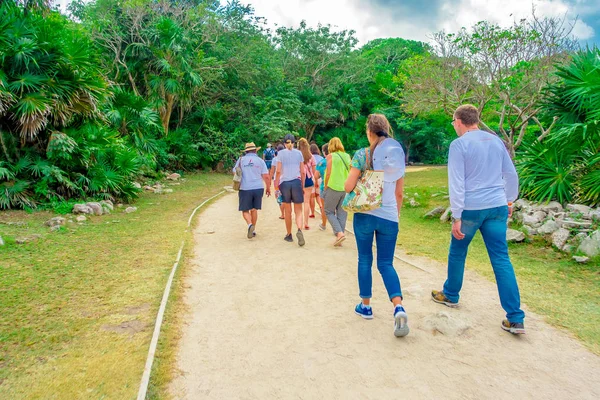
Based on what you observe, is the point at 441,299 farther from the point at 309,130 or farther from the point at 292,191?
the point at 309,130

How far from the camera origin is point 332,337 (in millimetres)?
3506

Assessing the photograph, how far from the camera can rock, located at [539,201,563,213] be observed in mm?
7508

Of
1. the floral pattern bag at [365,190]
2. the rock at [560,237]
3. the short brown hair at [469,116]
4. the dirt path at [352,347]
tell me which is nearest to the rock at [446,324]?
the dirt path at [352,347]

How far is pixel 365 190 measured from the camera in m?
3.51

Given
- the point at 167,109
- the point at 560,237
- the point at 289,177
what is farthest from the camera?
the point at 167,109

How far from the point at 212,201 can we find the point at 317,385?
10.6m

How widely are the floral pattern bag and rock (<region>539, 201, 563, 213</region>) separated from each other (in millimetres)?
5553

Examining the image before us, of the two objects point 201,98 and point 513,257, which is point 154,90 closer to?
point 201,98

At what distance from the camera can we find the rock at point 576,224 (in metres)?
6.42

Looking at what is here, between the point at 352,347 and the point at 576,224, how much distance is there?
516 cm

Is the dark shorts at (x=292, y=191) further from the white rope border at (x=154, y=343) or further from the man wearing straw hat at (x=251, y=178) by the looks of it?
the white rope border at (x=154, y=343)

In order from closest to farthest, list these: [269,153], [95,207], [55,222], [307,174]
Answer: [55,222]
[307,174]
[95,207]
[269,153]

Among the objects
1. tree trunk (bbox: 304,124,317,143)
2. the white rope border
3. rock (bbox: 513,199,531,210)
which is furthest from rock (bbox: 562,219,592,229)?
tree trunk (bbox: 304,124,317,143)

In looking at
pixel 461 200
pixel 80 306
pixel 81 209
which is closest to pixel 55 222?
pixel 81 209
